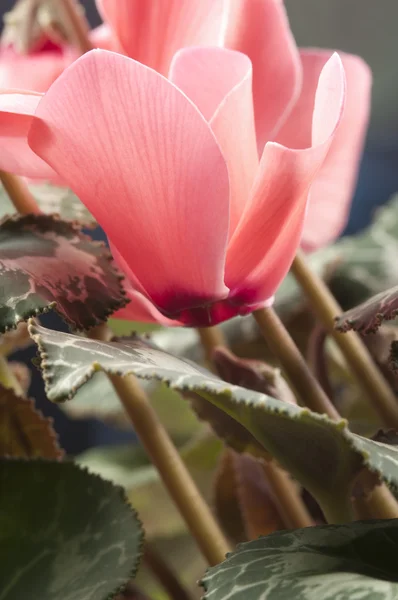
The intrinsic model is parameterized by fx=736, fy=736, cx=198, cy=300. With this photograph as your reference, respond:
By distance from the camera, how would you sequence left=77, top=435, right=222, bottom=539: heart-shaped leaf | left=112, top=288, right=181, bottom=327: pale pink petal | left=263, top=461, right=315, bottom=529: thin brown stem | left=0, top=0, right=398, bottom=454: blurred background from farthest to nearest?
left=0, top=0, right=398, bottom=454: blurred background
left=77, top=435, right=222, bottom=539: heart-shaped leaf
left=263, top=461, right=315, bottom=529: thin brown stem
left=112, top=288, right=181, bottom=327: pale pink petal

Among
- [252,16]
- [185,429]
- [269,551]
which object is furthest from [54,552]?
[185,429]

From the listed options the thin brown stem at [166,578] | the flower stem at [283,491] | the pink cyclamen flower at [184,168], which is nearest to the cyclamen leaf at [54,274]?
the pink cyclamen flower at [184,168]

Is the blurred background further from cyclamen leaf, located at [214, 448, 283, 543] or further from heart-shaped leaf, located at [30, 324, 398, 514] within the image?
heart-shaped leaf, located at [30, 324, 398, 514]

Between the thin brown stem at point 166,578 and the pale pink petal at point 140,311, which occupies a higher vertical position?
the pale pink petal at point 140,311

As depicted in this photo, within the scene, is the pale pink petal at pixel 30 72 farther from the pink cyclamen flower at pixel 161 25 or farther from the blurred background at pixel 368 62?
the blurred background at pixel 368 62

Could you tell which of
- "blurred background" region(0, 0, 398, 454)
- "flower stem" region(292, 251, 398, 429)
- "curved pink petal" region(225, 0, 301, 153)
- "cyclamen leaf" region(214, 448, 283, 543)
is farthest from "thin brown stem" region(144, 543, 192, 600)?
"blurred background" region(0, 0, 398, 454)

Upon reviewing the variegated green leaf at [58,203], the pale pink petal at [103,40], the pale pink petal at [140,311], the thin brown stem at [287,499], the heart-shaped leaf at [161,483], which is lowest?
the heart-shaped leaf at [161,483]
